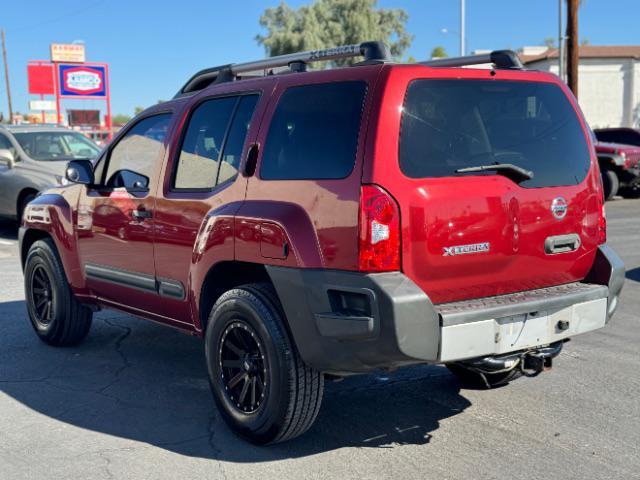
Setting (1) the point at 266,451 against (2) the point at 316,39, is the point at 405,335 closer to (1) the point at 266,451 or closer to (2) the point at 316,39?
(1) the point at 266,451

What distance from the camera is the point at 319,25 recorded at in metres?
54.3

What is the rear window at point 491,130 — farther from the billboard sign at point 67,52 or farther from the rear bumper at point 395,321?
the billboard sign at point 67,52

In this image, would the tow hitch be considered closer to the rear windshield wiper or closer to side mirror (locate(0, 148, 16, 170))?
the rear windshield wiper

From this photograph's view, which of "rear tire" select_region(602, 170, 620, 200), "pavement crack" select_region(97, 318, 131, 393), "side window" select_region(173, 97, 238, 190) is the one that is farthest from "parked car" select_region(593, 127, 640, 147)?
"side window" select_region(173, 97, 238, 190)

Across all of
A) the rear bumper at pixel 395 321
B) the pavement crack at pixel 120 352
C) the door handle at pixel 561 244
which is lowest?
the pavement crack at pixel 120 352

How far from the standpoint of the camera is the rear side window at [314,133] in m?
3.81

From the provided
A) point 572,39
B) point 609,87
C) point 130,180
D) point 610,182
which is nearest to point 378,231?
point 130,180

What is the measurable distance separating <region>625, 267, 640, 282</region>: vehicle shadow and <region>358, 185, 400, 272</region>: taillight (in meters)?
5.82

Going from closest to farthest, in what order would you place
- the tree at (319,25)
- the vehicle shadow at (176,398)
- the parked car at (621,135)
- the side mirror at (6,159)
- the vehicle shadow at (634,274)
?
1. the vehicle shadow at (176,398)
2. the vehicle shadow at (634,274)
3. the side mirror at (6,159)
4. the parked car at (621,135)
5. the tree at (319,25)

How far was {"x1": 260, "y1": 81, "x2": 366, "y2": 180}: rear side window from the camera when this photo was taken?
3.81 metres

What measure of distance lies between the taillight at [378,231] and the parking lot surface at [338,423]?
102 cm

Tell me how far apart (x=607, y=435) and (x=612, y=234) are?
8901 mm

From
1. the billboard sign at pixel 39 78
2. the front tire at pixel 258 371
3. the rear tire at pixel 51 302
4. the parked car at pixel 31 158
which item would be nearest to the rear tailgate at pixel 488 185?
the front tire at pixel 258 371

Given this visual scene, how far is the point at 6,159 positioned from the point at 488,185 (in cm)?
1031
